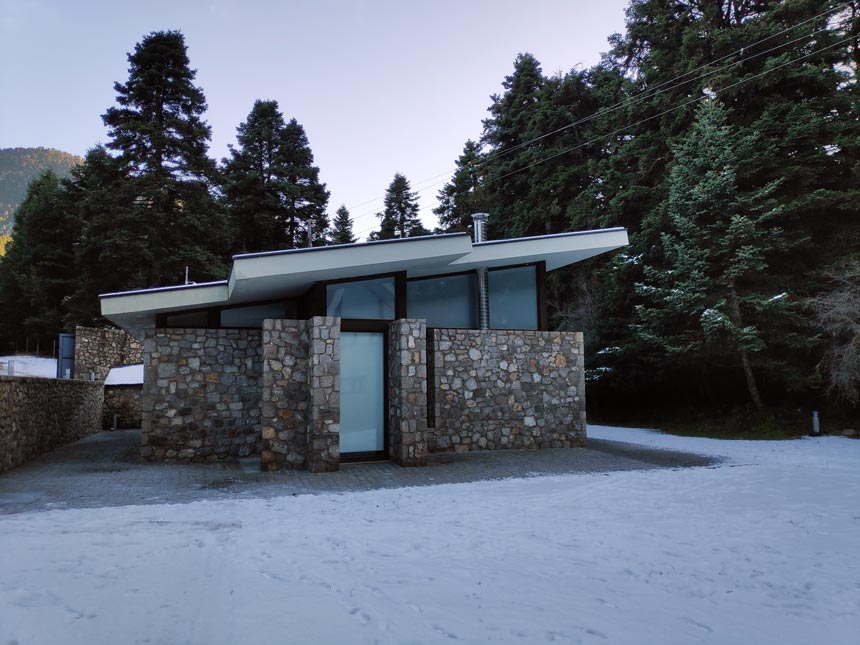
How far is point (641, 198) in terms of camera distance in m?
20.4

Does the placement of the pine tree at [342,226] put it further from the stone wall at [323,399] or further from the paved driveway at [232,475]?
the stone wall at [323,399]

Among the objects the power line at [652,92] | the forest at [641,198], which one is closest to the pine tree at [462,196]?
the forest at [641,198]

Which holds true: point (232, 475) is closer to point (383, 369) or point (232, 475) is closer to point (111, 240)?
point (383, 369)

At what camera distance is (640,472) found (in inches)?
338

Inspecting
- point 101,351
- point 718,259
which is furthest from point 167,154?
point 718,259

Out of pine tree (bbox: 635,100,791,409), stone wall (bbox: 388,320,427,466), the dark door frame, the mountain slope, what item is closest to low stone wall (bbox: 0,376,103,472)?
the dark door frame

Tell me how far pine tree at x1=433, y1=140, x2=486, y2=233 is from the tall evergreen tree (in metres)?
7.98

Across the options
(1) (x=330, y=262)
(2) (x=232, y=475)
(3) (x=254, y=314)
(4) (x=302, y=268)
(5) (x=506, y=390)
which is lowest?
(2) (x=232, y=475)

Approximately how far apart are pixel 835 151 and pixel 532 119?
1410 cm

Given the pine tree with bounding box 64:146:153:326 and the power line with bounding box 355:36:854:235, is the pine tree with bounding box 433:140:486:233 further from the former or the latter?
the pine tree with bounding box 64:146:153:326

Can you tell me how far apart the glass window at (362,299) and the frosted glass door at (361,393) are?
0.44 m

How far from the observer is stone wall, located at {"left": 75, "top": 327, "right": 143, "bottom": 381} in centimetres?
2039

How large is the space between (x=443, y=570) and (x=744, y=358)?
1360 centimetres

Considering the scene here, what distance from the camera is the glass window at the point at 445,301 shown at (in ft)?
36.9
